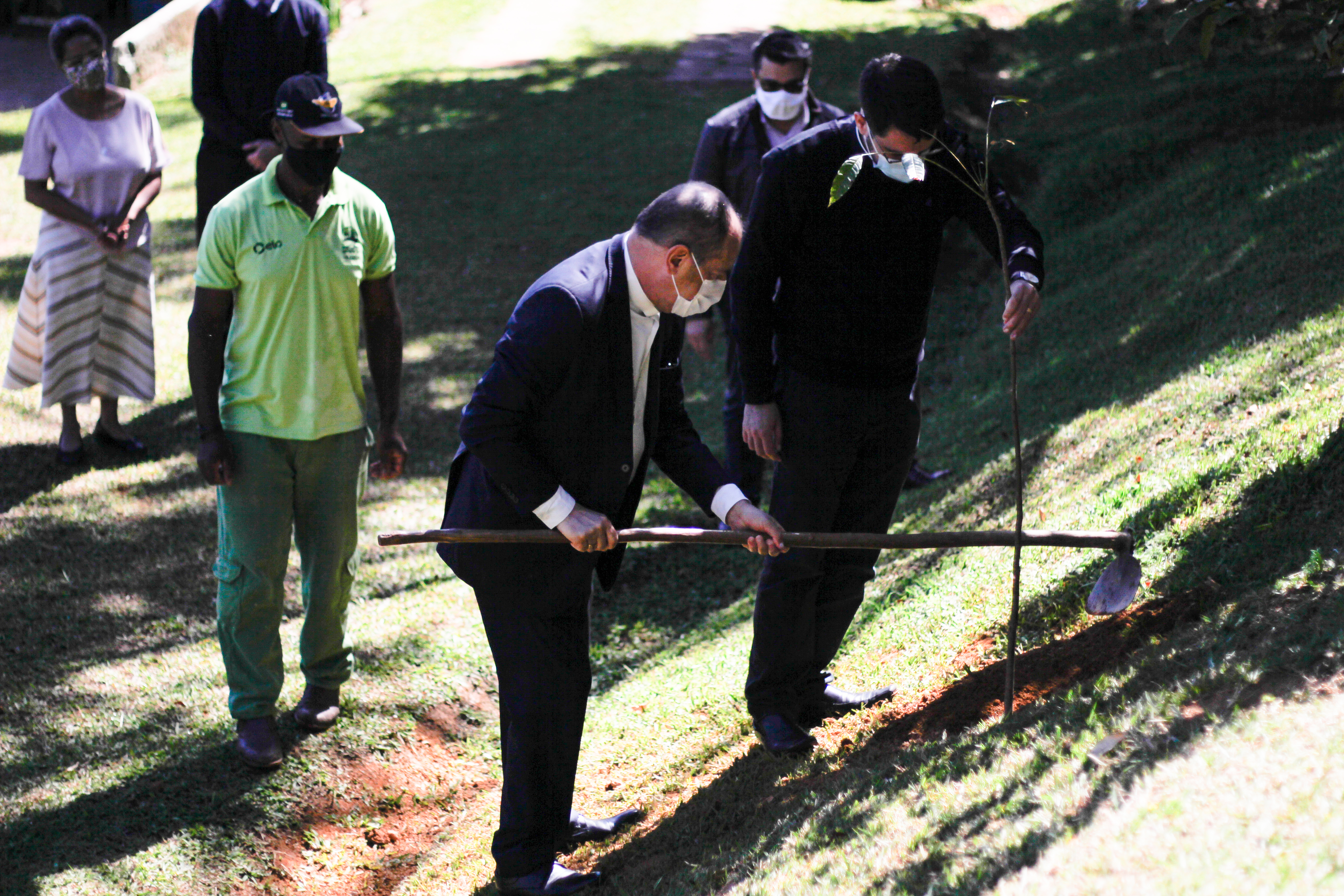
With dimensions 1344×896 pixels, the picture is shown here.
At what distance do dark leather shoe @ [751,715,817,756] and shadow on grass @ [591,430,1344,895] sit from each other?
0.04m

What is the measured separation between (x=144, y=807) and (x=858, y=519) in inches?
110

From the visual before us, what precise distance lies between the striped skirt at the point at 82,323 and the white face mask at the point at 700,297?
4.69 meters

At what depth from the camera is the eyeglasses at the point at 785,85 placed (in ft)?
20.4

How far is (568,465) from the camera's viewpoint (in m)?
3.49

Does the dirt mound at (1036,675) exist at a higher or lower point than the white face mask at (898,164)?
lower

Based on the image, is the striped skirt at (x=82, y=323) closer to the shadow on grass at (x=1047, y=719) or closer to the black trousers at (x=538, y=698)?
the black trousers at (x=538, y=698)

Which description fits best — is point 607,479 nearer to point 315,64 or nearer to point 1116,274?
point 315,64

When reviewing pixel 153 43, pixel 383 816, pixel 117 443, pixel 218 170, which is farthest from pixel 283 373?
pixel 153 43

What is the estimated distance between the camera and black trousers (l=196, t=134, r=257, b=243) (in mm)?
6535

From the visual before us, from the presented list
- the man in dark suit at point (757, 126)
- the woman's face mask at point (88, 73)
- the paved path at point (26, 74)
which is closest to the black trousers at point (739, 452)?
the man in dark suit at point (757, 126)

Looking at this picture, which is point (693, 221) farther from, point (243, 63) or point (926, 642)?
point (243, 63)

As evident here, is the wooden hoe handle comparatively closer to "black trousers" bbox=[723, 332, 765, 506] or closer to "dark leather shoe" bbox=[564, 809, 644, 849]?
"dark leather shoe" bbox=[564, 809, 644, 849]

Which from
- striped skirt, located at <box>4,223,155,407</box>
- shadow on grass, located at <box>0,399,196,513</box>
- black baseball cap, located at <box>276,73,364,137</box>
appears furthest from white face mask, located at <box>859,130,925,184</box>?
shadow on grass, located at <box>0,399,196,513</box>

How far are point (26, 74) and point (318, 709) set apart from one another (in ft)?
51.2
